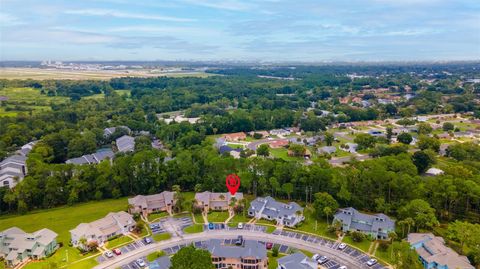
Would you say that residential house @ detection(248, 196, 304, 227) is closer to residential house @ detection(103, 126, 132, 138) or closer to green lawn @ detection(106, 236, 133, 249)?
green lawn @ detection(106, 236, 133, 249)

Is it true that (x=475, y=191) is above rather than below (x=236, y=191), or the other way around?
above

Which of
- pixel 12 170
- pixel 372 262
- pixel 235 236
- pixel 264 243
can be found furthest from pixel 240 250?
pixel 12 170

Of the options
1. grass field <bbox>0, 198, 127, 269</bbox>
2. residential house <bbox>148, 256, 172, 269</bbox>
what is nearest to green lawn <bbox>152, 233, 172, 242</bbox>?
residential house <bbox>148, 256, 172, 269</bbox>

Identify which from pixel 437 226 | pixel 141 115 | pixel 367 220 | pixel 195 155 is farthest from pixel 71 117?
pixel 437 226

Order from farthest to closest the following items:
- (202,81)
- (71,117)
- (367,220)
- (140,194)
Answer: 1. (202,81)
2. (71,117)
3. (140,194)
4. (367,220)

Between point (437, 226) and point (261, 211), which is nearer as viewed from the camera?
point (437, 226)

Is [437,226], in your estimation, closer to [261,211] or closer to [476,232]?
[476,232]

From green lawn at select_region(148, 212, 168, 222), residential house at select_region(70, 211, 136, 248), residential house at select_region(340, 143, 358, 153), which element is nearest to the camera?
residential house at select_region(70, 211, 136, 248)

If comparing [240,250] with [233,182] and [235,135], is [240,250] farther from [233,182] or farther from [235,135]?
[235,135]

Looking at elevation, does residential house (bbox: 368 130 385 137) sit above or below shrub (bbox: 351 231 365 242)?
above
